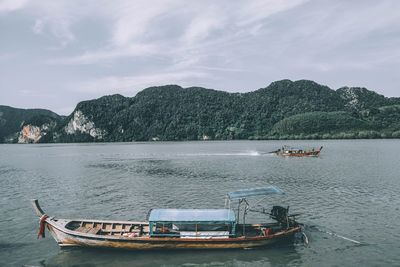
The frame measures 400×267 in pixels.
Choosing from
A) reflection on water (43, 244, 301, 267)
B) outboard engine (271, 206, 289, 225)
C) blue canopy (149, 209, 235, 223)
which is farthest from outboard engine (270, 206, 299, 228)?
blue canopy (149, 209, 235, 223)

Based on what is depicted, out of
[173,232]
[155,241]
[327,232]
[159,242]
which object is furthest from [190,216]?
[327,232]

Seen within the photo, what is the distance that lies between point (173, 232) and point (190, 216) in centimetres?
207

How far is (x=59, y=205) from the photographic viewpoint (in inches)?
1869

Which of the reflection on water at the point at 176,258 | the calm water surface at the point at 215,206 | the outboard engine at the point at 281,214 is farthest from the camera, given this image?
the outboard engine at the point at 281,214

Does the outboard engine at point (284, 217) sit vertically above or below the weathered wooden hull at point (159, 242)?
above

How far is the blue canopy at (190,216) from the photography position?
94.6ft

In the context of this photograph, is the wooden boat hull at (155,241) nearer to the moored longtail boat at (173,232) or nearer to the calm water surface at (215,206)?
the moored longtail boat at (173,232)

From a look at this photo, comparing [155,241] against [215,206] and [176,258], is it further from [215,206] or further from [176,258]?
[215,206]

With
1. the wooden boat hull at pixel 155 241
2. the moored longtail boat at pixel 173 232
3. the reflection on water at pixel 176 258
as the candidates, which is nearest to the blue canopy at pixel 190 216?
the moored longtail boat at pixel 173 232

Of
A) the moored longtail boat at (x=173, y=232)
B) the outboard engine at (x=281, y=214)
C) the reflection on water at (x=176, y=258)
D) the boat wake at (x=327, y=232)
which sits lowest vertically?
the reflection on water at (x=176, y=258)

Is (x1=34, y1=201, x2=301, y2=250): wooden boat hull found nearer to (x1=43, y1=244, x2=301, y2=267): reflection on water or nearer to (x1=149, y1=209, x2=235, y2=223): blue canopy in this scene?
(x1=43, y1=244, x2=301, y2=267): reflection on water

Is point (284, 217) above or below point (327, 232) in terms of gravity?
above

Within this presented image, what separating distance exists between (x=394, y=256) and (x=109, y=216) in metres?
29.6

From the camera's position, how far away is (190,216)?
96.9 feet
